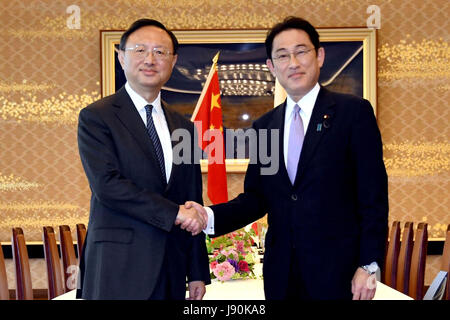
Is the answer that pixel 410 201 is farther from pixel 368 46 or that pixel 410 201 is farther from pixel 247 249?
pixel 247 249

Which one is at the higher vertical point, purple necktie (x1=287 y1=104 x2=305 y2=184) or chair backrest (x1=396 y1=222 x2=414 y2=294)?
purple necktie (x1=287 y1=104 x2=305 y2=184)

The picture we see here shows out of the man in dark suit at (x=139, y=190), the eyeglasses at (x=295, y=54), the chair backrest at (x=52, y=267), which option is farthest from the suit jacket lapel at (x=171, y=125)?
the chair backrest at (x=52, y=267)

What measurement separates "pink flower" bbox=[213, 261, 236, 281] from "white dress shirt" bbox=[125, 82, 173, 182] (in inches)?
40.5

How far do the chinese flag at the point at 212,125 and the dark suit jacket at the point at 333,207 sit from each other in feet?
8.34

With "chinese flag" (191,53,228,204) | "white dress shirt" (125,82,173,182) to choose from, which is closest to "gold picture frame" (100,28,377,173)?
"chinese flag" (191,53,228,204)

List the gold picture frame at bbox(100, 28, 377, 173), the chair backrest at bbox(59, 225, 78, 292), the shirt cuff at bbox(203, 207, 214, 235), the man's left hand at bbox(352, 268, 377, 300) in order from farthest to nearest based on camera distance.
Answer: the gold picture frame at bbox(100, 28, 377, 173)
the chair backrest at bbox(59, 225, 78, 292)
the shirt cuff at bbox(203, 207, 214, 235)
the man's left hand at bbox(352, 268, 377, 300)

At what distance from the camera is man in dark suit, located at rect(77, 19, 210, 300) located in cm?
201

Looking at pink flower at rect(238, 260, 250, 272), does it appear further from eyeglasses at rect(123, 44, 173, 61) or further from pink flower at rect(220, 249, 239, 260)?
eyeglasses at rect(123, 44, 173, 61)

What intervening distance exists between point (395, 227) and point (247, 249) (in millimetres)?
1533

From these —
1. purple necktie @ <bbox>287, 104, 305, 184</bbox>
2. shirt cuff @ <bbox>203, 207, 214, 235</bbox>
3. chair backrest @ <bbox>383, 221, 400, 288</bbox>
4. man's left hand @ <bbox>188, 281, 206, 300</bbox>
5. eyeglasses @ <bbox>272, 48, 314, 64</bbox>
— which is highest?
eyeglasses @ <bbox>272, 48, 314, 64</bbox>

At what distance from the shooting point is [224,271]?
9.89 ft

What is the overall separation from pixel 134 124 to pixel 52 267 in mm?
1947

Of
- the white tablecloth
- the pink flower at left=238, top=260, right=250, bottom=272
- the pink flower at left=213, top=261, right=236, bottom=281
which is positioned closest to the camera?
the white tablecloth
